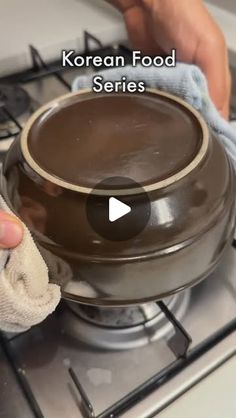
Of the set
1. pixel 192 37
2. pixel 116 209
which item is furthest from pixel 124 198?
pixel 192 37

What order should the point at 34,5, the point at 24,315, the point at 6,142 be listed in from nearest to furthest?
the point at 24,315
the point at 6,142
the point at 34,5

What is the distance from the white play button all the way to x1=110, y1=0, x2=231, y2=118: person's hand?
265mm

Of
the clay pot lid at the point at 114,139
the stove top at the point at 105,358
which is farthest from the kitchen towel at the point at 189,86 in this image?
the stove top at the point at 105,358

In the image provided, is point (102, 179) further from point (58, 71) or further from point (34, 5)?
point (34, 5)

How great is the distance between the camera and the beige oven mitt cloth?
0.34 m

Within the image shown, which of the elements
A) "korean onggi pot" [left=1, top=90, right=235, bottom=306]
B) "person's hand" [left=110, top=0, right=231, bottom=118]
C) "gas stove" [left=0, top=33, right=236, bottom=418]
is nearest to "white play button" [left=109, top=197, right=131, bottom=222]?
"korean onggi pot" [left=1, top=90, right=235, bottom=306]

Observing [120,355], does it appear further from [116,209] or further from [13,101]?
[13,101]

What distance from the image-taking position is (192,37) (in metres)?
0.60

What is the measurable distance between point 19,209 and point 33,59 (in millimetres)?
404

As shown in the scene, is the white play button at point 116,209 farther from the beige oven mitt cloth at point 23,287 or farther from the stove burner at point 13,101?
the stove burner at point 13,101

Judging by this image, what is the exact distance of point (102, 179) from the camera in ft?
1.24

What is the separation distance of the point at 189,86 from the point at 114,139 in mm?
112

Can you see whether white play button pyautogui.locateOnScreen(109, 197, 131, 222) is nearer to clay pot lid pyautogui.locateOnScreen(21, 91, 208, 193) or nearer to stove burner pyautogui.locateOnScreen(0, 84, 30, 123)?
clay pot lid pyautogui.locateOnScreen(21, 91, 208, 193)

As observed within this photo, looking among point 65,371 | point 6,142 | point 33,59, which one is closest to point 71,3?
point 33,59
